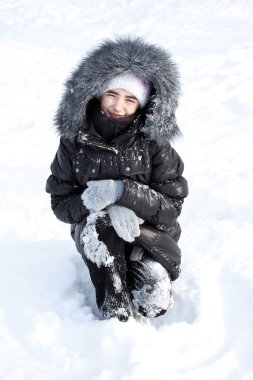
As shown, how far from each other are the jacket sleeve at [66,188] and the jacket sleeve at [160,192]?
0.27m

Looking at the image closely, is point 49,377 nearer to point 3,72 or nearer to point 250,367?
point 250,367

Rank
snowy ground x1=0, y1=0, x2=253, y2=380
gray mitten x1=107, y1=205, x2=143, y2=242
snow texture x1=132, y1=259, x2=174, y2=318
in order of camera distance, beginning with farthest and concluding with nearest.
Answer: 1. snow texture x1=132, y1=259, x2=174, y2=318
2. gray mitten x1=107, y1=205, x2=143, y2=242
3. snowy ground x1=0, y1=0, x2=253, y2=380

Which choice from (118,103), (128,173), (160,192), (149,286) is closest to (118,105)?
(118,103)

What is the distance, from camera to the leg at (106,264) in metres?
2.46

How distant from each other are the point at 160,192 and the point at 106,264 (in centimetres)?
47

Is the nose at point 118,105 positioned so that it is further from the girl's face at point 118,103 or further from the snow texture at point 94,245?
the snow texture at point 94,245

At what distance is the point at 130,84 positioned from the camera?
2473mm

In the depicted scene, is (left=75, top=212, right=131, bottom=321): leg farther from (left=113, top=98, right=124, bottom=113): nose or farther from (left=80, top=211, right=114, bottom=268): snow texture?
(left=113, top=98, right=124, bottom=113): nose

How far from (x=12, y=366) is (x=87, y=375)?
33cm

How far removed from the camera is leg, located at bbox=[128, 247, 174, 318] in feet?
8.43

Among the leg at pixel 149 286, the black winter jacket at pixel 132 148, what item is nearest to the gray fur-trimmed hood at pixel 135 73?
the black winter jacket at pixel 132 148

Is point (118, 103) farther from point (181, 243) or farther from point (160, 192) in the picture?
point (181, 243)

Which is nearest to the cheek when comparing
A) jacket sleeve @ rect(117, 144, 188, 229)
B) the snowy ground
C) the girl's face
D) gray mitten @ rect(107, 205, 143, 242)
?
the girl's face

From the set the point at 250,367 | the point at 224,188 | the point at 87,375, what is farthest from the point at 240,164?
the point at 87,375
